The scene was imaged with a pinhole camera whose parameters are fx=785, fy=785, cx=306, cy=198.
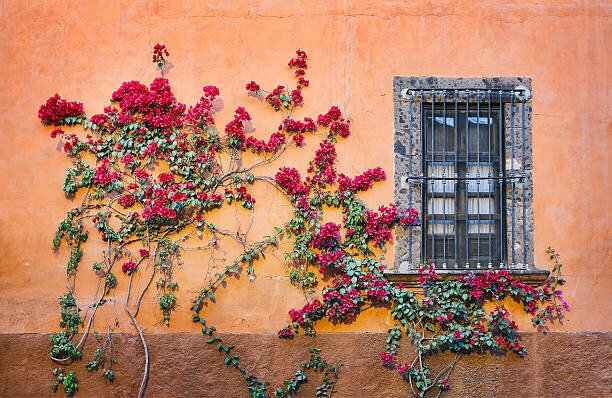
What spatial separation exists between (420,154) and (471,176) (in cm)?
47

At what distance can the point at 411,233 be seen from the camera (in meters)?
6.26

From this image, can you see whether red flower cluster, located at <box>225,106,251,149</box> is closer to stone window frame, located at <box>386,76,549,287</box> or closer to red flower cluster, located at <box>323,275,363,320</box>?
stone window frame, located at <box>386,76,549,287</box>

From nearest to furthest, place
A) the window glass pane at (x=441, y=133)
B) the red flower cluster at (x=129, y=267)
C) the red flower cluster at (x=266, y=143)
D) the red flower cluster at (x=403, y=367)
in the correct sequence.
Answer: the red flower cluster at (x=403, y=367)
the red flower cluster at (x=129, y=267)
the red flower cluster at (x=266, y=143)
the window glass pane at (x=441, y=133)

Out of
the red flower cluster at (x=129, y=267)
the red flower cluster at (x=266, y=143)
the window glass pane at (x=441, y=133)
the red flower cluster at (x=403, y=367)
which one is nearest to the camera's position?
the red flower cluster at (x=403, y=367)

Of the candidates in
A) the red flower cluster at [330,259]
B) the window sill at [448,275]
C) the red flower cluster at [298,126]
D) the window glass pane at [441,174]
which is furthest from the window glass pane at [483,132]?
the red flower cluster at [330,259]

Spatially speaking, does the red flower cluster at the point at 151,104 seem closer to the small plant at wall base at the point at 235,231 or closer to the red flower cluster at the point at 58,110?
the small plant at wall base at the point at 235,231

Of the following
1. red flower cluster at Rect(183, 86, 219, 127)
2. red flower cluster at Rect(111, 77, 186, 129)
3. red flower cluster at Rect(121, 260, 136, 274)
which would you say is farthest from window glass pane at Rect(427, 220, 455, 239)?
red flower cluster at Rect(121, 260, 136, 274)

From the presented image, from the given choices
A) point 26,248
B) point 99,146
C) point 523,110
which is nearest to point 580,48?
point 523,110

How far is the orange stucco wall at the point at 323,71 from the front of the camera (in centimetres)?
627

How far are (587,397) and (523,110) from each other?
232cm

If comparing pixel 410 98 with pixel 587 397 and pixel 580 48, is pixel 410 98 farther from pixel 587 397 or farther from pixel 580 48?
pixel 587 397

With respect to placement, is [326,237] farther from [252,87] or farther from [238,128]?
[252,87]

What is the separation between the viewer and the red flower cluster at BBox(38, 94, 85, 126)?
20.6 feet

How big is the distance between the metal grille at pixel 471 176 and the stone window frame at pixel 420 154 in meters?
0.01
